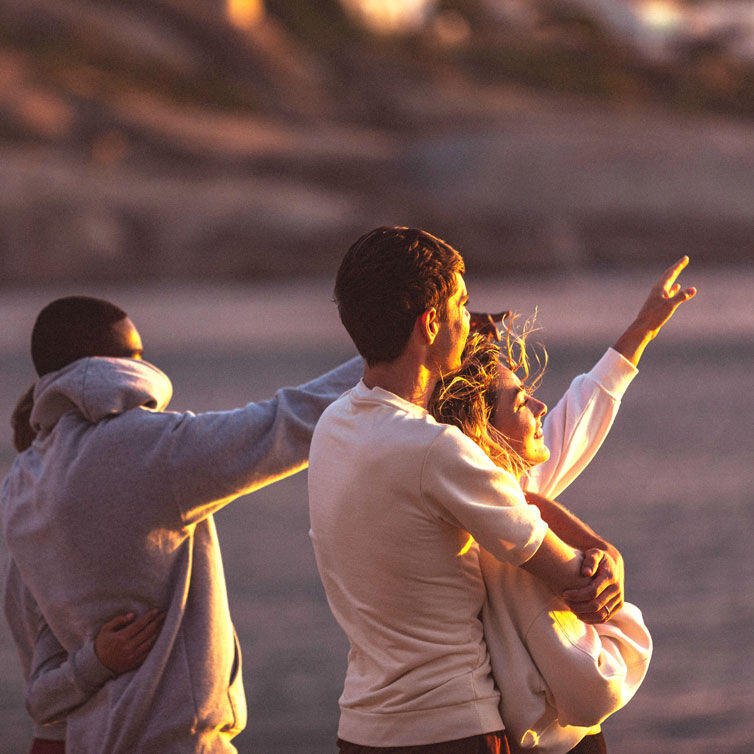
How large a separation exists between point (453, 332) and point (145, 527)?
598mm

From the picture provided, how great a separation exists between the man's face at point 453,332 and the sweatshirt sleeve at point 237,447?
38cm

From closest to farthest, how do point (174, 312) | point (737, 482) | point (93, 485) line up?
point (93, 485)
point (737, 482)
point (174, 312)

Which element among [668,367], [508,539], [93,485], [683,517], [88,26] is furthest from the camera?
[88,26]

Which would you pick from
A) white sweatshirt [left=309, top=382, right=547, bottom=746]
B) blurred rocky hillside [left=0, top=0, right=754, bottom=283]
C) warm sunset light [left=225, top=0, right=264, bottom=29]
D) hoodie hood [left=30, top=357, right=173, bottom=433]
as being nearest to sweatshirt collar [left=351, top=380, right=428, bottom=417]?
white sweatshirt [left=309, top=382, right=547, bottom=746]

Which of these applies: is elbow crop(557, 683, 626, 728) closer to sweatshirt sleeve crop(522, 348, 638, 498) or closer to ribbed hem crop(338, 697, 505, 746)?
ribbed hem crop(338, 697, 505, 746)

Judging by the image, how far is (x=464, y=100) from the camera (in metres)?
34.5

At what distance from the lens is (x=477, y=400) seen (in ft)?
5.65

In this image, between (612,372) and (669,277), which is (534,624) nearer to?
(612,372)

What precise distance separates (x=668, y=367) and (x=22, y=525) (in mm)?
10688

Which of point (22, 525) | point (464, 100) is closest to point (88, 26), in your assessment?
point (464, 100)

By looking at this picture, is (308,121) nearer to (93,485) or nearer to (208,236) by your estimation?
(208,236)

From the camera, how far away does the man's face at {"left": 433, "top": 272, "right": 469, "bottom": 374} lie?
5.46ft

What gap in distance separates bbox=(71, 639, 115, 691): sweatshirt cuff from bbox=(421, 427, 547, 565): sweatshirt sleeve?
65 centimetres

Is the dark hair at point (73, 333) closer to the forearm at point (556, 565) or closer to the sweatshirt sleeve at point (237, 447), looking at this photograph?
the sweatshirt sleeve at point (237, 447)
